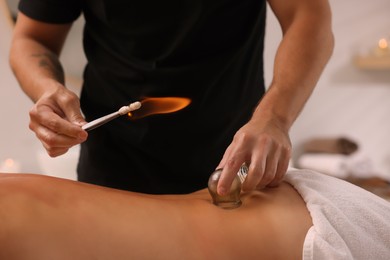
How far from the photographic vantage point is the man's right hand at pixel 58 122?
0.88 meters

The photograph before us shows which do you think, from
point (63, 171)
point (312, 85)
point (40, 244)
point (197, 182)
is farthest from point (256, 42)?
point (63, 171)

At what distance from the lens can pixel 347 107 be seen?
2.85 m

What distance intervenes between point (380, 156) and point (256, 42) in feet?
6.05

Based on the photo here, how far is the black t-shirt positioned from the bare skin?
0.40 m

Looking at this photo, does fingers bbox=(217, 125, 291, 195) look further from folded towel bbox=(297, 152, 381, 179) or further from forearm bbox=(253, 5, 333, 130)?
folded towel bbox=(297, 152, 381, 179)

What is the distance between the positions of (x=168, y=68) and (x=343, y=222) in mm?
607

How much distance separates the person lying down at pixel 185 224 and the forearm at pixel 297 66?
0.18 m

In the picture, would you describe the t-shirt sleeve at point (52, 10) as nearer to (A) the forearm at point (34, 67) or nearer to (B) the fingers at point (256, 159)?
(A) the forearm at point (34, 67)

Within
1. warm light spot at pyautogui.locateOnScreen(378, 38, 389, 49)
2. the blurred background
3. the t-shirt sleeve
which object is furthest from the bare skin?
warm light spot at pyautogui.locateOnScreen(378, 38, 389, 49)

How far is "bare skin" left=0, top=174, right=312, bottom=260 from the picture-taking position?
67 cm

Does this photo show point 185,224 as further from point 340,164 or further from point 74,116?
point 340,164

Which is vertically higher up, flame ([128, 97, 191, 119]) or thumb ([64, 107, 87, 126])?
flame ([128, 97, 191, 119])

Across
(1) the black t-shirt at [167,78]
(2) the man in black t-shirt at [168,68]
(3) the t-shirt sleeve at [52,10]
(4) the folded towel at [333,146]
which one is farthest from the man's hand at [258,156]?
(4) the folded towel at [333,146]

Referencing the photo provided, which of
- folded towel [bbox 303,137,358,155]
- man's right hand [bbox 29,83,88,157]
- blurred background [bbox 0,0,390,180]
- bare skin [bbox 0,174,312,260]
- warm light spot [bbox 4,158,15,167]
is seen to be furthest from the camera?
folded towel [bbox 303,137,358,155]
